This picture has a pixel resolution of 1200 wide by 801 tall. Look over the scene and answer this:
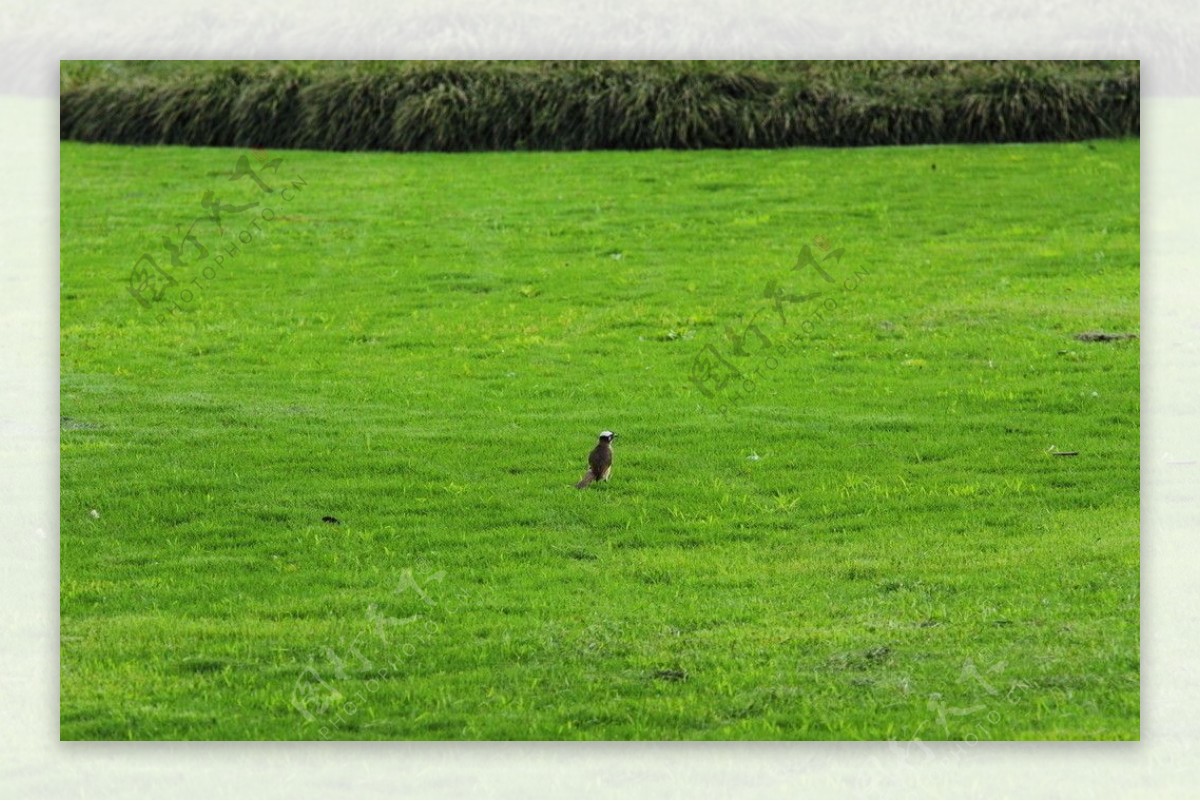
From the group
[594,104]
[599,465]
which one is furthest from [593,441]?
[594,104]

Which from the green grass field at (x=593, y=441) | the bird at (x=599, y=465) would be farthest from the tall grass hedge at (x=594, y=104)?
the bird at (x=599, y=465)

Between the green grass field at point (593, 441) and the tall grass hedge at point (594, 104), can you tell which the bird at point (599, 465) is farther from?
the tall grass hedge at point (594, 104)

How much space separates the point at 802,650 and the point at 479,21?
353cm

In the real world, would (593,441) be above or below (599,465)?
above

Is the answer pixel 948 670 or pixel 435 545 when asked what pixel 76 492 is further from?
pixel 948 670

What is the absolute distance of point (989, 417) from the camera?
29.5 ft

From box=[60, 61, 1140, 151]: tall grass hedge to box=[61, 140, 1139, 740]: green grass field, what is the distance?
0.22 m

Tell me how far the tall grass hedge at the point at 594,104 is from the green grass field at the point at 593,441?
22 centimetres

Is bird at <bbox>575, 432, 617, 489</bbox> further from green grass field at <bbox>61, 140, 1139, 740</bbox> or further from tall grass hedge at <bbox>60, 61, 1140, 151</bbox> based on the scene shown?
tall grass hedge at <bbox>60, 61, 1140, 151</bbox>

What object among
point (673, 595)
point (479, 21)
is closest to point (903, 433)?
point (673, 595)

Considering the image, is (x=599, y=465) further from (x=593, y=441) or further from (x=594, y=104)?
(x=594, y=104)

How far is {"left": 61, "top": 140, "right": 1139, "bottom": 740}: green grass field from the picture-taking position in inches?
277

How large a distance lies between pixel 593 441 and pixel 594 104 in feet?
6.94

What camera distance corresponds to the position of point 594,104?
30.7 feet
